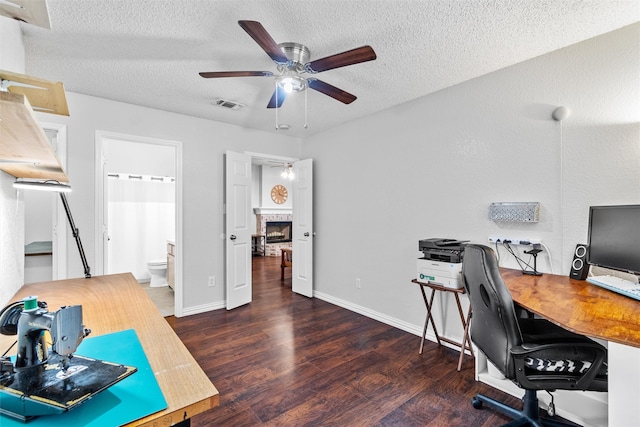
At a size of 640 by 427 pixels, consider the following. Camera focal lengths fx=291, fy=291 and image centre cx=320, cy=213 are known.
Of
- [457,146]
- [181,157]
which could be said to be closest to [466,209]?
[457,146]

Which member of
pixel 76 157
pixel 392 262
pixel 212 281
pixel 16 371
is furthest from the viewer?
pixel 212 281

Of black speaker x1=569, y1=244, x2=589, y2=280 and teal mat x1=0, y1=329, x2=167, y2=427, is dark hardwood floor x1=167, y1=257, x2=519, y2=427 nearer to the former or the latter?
black speaker x1=569, y1=244, x2=589, y2=280

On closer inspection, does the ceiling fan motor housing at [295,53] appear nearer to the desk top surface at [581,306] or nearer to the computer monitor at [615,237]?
the desk top surface at [581,306]

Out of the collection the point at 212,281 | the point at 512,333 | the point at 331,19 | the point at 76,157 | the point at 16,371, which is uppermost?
the point at 331,19

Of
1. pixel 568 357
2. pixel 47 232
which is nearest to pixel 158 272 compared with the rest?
pixel 47 232

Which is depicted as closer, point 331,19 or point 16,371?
point 16,371

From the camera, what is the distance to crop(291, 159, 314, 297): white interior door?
14.3ft

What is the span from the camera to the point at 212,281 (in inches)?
149

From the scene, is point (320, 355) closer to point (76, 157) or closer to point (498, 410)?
point (498, 410)

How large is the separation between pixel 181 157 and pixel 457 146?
3097 mm

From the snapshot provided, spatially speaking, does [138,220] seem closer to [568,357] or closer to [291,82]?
[291,82]

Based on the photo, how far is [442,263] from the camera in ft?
8.11

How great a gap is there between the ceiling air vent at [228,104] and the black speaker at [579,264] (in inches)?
129

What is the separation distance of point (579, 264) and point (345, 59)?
6.78 feet
